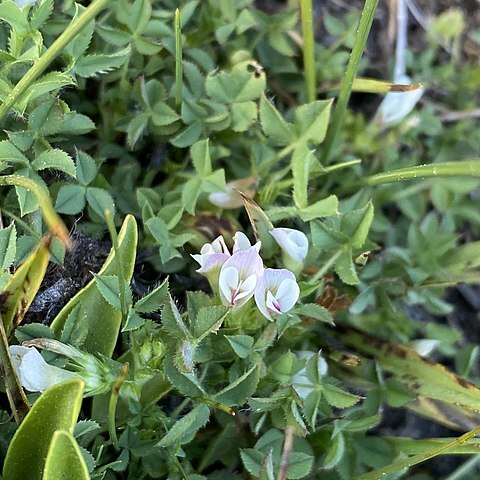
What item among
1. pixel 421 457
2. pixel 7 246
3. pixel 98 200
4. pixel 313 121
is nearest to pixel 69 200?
pixel 98 200

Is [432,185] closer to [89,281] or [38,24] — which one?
[89,281]

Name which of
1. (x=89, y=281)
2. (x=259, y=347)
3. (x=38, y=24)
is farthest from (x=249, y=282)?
(x=38, y=24)

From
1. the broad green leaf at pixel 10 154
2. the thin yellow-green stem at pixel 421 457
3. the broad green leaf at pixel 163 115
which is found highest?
the broad green leaf at pixel 10 154

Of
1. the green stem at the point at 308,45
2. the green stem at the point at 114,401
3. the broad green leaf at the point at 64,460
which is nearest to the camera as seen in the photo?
the broad green leaf at the point at 64,460

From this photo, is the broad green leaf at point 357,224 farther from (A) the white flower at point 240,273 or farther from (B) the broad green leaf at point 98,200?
(B) the broad green leaf at point 98,200

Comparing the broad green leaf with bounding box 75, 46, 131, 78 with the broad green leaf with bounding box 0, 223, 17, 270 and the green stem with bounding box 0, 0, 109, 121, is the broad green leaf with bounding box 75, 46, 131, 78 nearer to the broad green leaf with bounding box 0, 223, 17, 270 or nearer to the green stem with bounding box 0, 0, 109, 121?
the green stem with bounding box 0, 0, 109, 121

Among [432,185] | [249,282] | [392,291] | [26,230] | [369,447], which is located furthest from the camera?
[432,185]

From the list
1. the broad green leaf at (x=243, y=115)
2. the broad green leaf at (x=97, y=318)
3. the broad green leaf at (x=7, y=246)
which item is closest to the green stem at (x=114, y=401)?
the broad green leaf at (x=97, y=318)

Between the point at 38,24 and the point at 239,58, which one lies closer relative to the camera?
the point at 38,24

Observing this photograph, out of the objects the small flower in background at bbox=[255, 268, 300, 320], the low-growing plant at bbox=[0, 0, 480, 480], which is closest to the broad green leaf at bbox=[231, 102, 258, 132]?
the low-growing plant at bbox=[0, 0, 480, 480]
